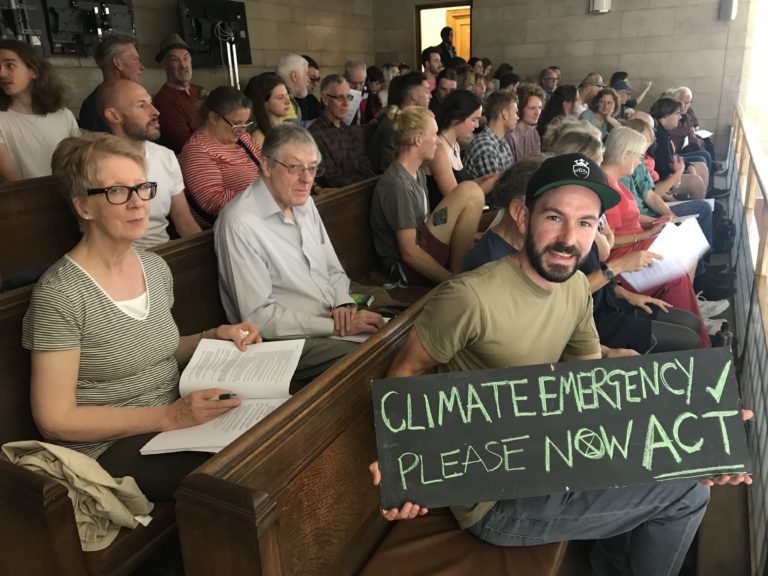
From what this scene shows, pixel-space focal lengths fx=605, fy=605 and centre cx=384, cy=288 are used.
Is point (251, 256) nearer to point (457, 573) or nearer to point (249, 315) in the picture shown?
point (249, 315)

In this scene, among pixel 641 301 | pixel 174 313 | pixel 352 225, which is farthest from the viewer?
pixel 352 225

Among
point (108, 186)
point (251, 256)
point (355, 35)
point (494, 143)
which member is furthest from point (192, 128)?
point (355, 35)

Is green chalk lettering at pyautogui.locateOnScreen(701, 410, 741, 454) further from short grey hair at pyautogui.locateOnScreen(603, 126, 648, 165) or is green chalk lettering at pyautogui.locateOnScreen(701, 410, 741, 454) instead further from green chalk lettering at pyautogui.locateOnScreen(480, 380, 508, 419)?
short grey hair at pyautogui.locateOnScreen(603, 126, 648, 165)

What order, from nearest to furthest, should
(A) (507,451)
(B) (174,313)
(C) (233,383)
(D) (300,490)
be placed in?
1. (D) (300,490)
2. (A) (507,451)
3. (C) (233,383)
4. (B) (174,313)

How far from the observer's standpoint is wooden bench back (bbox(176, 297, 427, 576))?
926 millimetres

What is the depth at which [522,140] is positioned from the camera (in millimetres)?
4840

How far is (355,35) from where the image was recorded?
10.1 m

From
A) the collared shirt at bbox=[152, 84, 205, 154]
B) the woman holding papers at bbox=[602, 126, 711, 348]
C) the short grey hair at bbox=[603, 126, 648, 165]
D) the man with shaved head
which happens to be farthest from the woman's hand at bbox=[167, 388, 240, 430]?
the collared shirt at bbox=[152, 84, 205, 154]

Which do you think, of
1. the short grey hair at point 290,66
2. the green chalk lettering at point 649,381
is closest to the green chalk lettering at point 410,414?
the green chalk lettering at point 649,381

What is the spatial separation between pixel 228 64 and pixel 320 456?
6749 millimetres

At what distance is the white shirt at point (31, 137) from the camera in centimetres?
288

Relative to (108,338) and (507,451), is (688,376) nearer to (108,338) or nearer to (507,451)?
(507,451)

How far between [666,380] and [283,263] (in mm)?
1431

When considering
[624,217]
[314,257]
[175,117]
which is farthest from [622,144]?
[175,117]
